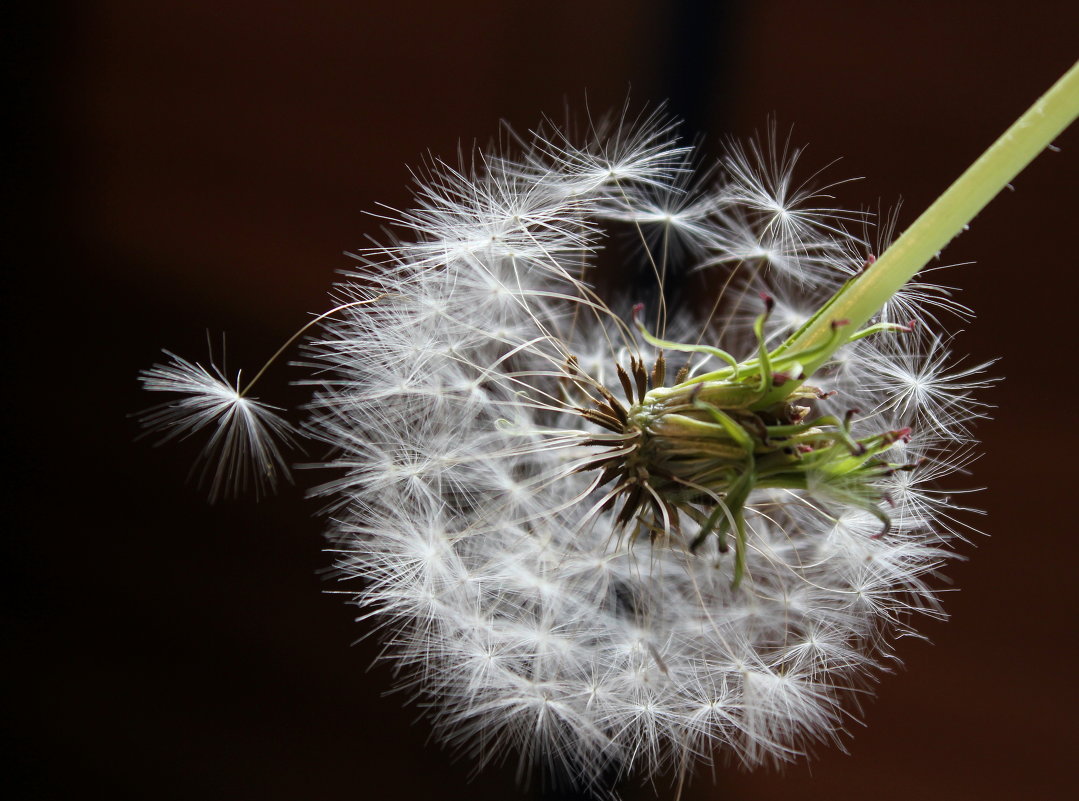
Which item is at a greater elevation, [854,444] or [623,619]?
[854,444]

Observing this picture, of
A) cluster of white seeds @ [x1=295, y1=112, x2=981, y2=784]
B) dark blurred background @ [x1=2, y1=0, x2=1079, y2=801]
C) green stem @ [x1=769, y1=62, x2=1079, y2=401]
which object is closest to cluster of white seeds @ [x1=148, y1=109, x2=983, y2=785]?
cluster of white seeds @ [x1=295, y1=112, x2=981, y2=784]

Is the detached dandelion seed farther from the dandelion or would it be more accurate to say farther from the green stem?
the green stem

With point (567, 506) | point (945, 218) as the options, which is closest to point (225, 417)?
point (567, 506)

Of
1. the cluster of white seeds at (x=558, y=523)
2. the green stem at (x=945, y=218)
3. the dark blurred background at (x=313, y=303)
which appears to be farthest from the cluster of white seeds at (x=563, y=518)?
the dark blurred background at (x=313, y=303)

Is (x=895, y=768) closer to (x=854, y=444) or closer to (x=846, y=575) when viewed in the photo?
(x=846, y=575)

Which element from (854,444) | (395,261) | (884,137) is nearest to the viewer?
(854,444)

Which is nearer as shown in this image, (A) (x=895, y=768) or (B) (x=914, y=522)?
(B) (x=914, y=522)

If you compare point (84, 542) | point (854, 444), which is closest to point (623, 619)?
point (854, 444)
